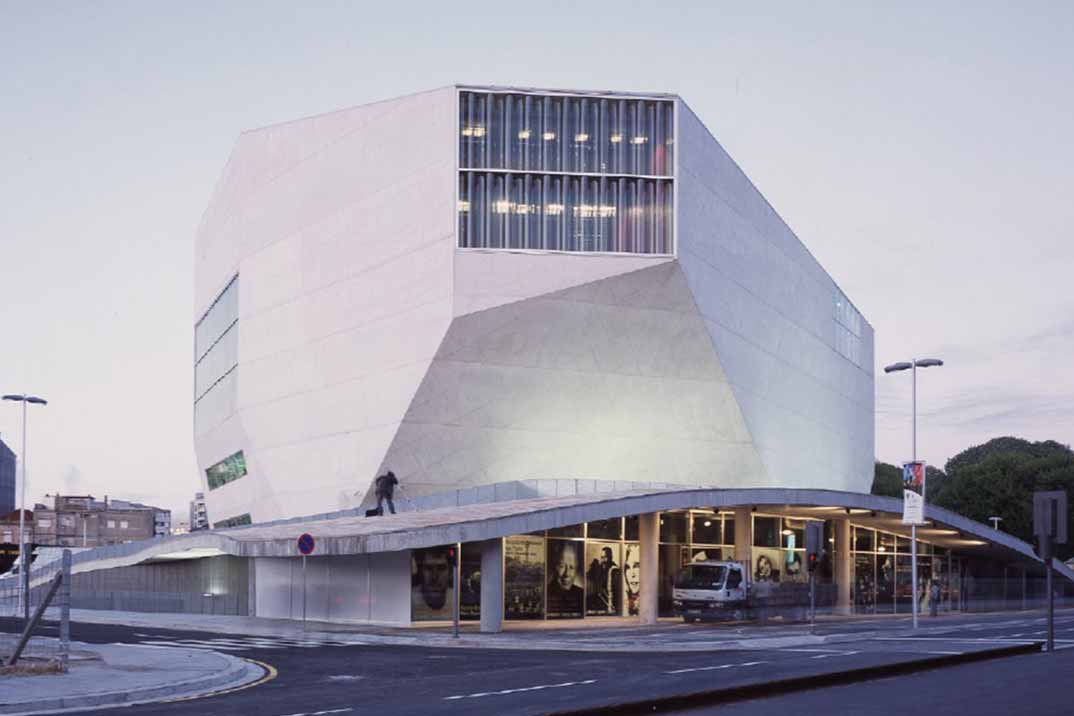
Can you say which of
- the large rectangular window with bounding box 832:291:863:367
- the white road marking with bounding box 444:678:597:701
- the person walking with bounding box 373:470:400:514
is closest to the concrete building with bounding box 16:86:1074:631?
the person walking with bounding box 373:470:400:514

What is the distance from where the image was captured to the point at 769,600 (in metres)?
48.1

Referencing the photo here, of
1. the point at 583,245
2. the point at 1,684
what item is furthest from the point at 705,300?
the point at 1,684

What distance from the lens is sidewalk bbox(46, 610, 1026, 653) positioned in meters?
33.2

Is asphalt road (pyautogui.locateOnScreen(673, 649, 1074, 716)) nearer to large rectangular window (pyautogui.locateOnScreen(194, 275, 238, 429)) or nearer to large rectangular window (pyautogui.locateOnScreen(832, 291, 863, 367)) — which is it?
large rectangular window (pyautogui.locateOnScreen(194, 275, 238, 429))

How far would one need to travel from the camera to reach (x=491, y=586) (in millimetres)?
40156

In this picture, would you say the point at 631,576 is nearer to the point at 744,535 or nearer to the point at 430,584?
the point at 744,535

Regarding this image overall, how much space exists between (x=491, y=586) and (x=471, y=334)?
1441cm

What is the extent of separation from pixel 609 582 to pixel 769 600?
19.3 feet

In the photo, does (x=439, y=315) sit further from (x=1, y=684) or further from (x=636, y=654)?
(x=1, y=684)

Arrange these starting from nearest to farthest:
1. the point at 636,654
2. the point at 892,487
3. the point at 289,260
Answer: the point at 636,654, the point at 289,260, the point at 892,487

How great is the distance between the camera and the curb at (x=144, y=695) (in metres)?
17.5

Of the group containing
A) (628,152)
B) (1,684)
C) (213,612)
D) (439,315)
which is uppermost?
(628,152)

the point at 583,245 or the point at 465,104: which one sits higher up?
the point at 465,104

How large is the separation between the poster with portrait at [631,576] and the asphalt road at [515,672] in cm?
1111
